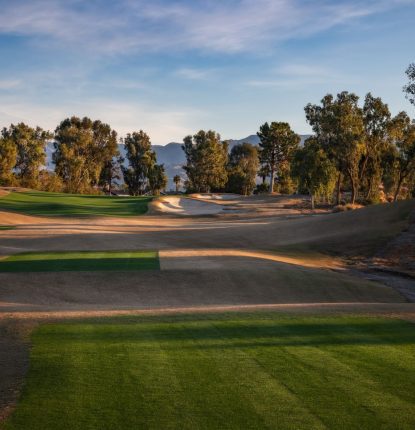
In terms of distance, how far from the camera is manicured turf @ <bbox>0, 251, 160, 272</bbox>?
22.2m

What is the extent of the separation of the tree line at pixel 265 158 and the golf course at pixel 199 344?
23536 mm

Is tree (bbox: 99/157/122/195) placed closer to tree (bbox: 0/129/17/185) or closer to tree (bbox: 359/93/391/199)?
tree (bbox: 0/129/17/185)

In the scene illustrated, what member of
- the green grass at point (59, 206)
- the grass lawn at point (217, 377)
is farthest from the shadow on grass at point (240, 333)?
the green grass at point (59, 206)

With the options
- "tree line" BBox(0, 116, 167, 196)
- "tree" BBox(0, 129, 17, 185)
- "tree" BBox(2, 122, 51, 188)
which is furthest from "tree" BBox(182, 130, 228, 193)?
"tree" BBox(0, 129, 17, 185)

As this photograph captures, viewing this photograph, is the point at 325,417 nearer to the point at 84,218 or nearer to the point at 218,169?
the point at 84,218

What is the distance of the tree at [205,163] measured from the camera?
12112cm

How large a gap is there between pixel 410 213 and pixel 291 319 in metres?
26.3

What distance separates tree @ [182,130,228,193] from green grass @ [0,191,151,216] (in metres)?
45.0

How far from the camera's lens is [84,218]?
53469 mm

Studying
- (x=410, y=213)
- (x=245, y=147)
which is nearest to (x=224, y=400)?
(x=410, y=213)

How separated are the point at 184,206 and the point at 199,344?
230ft

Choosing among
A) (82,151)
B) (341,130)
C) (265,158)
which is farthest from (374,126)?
(82,151)

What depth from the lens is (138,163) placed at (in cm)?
13125

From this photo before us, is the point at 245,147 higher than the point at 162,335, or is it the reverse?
the point at 245,147
